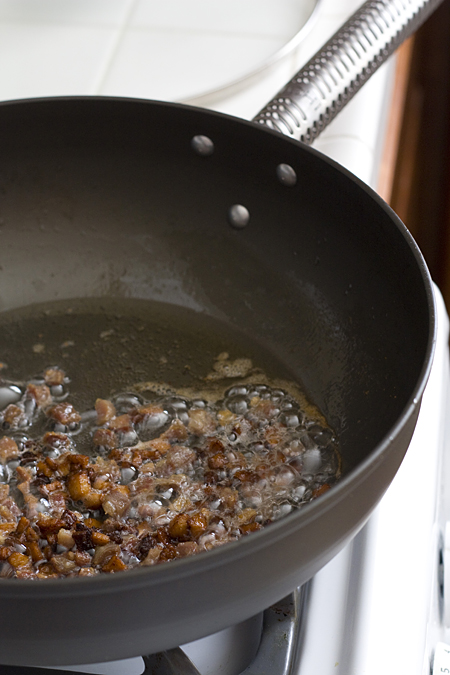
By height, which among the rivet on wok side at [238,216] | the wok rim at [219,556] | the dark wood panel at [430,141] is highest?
the dark wood panel at [430,141]

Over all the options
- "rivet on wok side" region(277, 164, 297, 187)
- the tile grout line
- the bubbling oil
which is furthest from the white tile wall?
the bubbling oil

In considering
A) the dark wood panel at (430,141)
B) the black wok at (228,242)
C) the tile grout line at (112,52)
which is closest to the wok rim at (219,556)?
the black wok at (228,242)

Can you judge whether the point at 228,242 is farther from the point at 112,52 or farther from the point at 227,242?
the point at 112,52

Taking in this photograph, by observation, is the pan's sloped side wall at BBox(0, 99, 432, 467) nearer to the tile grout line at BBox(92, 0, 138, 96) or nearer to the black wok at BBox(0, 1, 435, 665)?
the black wok at BBox(0, 1, 435, 665)

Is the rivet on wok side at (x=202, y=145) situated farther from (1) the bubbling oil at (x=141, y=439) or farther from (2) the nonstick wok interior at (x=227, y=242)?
(1) the bubbling oil at (x=141, y=439)

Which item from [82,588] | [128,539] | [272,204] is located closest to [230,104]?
[272,204]

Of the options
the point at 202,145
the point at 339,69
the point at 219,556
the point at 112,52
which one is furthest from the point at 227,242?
the point at 219,556

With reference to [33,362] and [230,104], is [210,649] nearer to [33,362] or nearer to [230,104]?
[33,362]
